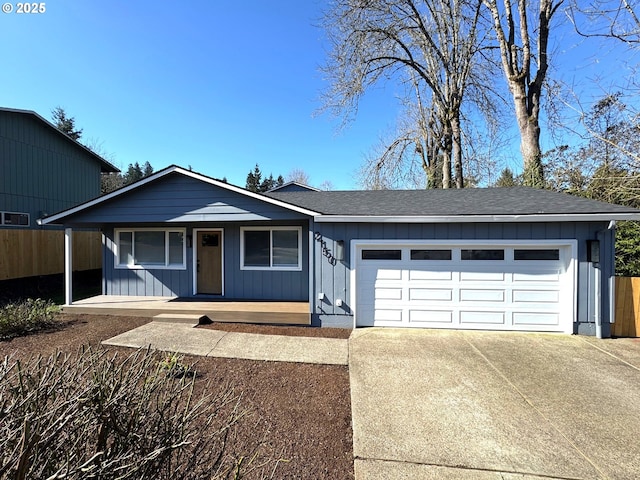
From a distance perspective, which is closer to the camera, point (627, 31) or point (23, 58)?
point (627, 31)

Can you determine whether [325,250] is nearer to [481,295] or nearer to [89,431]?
[481,295]

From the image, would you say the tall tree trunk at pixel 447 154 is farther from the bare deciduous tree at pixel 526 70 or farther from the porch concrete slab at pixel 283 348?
the porch concrete slab at pixel 283 348

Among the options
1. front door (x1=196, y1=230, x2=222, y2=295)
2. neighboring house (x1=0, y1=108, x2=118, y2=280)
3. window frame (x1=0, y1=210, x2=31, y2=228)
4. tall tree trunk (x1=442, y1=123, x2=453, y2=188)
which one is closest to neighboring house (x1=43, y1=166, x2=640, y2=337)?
front door (x1=196, y1=230, x2=222, y2=295)

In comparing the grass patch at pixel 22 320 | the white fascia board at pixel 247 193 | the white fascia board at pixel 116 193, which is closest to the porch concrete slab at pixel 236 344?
the grass patch at pixel 22 320

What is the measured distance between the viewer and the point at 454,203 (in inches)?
311

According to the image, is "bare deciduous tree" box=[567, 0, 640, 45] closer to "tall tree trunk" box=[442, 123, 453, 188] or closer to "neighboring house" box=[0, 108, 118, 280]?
"tall tree trunk" box=[442, 123, 453, 188]

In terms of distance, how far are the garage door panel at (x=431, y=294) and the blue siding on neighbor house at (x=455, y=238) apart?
4.05ft

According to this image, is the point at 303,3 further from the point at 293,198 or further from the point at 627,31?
the point at 627,31

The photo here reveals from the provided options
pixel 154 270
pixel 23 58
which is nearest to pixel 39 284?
pixel 154 270

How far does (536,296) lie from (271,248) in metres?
6.76

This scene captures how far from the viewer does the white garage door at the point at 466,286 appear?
269 inches

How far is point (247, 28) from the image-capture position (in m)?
9.36

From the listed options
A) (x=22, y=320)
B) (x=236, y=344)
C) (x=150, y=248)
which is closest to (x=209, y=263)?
(x=150, y=248)

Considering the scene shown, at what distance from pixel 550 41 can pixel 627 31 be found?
Answer: 18.8 ft
